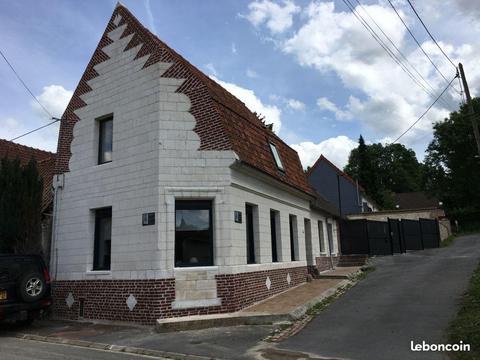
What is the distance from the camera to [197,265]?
429 inches

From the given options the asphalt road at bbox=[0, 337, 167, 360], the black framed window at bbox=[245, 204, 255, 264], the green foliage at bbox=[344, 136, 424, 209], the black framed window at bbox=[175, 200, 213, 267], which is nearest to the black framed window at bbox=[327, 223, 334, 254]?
the black framed window at bbox=[245, 204, 255, 264]

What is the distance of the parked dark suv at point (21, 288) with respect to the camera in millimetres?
9969

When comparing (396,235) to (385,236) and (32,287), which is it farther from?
(32,287)

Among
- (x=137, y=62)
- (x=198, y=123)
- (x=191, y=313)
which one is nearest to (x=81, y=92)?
(x=137, y=62)

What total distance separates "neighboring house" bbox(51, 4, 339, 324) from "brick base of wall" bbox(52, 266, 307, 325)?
0.03m

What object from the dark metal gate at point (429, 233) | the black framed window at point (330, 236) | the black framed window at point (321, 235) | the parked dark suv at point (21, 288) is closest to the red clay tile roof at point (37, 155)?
the parked dark suv at point (21, 288)

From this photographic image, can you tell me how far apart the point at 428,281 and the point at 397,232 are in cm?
1296

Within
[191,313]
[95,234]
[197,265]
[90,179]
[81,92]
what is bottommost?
[191,313]

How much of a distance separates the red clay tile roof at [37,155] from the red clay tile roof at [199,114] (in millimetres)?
3974

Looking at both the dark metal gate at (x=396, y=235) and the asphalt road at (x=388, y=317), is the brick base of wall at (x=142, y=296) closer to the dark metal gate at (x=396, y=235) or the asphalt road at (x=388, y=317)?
the asphalt road at (x=388, y=317)

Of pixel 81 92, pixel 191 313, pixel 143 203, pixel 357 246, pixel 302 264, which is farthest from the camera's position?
pixel 357 246

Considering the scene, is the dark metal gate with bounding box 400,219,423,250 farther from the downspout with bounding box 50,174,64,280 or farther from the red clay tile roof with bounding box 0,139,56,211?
the downspout with bounding box 50,174,64,280

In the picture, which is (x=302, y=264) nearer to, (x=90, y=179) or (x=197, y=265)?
(x=197, y=265)

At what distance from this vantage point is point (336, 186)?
Result: 4006cm
